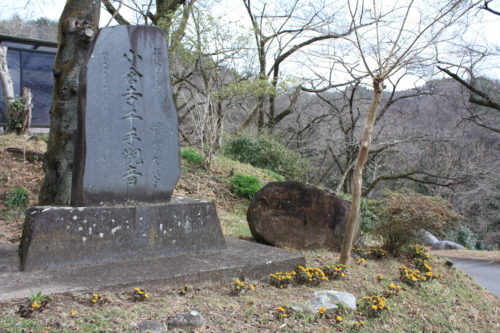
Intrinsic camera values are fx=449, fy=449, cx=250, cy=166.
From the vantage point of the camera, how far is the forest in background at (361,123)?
562 inches

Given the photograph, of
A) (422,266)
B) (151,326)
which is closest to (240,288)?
(151,326)

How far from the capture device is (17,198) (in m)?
7.80

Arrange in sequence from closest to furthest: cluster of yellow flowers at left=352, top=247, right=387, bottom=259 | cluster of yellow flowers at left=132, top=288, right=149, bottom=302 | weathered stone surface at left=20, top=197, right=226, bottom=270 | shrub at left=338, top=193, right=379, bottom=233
→ cluster of yellow flowers at left=132, top=288, right=149, bottom=302, weathered stone surface at left=20, top=197, right=226, bottom=270, cluster of yellow flowers at left=352, top=247, right=387, bottom=259, shrub at left=338, top=193, right=379, bottom=233

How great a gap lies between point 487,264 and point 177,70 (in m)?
12.8

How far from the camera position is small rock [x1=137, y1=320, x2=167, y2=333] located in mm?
3137

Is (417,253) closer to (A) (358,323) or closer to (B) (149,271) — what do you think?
(A) (358,323)

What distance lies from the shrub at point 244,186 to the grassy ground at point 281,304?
4.90m

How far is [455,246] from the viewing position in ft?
49.1

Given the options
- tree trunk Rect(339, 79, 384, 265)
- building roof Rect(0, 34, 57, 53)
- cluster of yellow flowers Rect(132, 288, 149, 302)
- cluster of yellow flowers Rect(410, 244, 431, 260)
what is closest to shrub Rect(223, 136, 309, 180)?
building roof Rect(0, 34, 57, 53)

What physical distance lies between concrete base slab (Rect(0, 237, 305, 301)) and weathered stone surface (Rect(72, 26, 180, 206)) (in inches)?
30.3

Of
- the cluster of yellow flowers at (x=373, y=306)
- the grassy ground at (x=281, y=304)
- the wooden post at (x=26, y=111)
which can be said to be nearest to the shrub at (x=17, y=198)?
the grassy ground at (x=281, y=304)

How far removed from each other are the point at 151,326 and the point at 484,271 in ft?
30.3

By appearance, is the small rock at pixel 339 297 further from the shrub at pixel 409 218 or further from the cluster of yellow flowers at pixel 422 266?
the shrub at pixel 409 218

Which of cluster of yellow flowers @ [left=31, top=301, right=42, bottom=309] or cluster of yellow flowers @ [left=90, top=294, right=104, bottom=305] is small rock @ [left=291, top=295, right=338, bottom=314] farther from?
cluster of yellow flowers @ [left=31, top=301, right=42, bottom=309]
